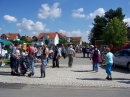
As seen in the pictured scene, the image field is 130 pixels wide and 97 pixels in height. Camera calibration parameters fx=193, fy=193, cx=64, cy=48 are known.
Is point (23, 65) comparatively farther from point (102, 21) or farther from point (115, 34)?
point (102, 21)

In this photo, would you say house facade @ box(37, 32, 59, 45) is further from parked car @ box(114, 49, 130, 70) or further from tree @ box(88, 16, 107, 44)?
parked car @ box(114, 49, 130, 70)

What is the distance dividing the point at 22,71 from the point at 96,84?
14.5 feet

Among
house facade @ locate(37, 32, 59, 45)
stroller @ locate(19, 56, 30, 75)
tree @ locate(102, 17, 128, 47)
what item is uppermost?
house facade @ locate(37, 32, 59, 45)

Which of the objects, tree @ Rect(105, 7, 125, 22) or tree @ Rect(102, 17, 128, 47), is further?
tree @ Rect(105, 7, 125, 22)

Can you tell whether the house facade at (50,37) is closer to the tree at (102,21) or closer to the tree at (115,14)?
the tree at (102,21)

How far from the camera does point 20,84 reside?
8781 mm

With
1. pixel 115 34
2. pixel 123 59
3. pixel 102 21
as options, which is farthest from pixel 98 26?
pixel 123 59

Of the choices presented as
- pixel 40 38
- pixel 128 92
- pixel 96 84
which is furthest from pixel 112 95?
pixel 40 38

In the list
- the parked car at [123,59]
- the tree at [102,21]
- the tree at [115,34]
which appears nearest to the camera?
the parked car at [123,59]

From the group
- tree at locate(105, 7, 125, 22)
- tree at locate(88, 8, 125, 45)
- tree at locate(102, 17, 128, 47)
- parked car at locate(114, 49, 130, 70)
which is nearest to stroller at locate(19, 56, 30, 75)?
parked car at locate(114, 49, 130, 70)

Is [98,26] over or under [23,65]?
over

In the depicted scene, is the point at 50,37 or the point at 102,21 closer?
the point at 102,21

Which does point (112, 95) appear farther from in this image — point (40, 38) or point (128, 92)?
point (40, 38)

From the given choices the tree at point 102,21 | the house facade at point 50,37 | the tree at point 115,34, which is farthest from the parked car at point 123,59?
the house facade at point 50,37
